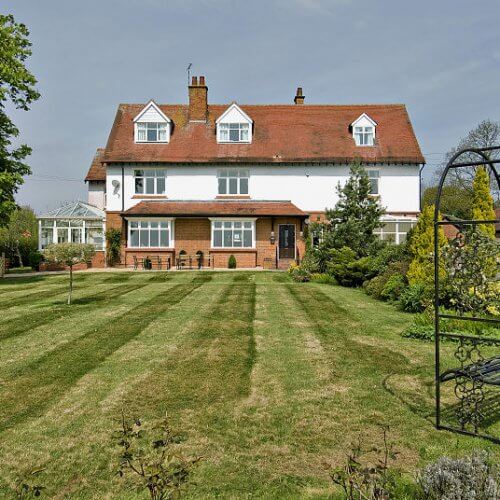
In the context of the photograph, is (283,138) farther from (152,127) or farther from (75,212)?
(75,212)

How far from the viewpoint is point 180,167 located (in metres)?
29.3

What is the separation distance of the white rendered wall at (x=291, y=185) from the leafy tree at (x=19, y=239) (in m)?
9.37

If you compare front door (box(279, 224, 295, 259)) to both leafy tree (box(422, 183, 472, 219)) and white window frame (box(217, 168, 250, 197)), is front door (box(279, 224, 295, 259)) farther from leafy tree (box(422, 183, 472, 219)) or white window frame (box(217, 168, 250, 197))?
leafy tree (box(422, 183, 472, 219))

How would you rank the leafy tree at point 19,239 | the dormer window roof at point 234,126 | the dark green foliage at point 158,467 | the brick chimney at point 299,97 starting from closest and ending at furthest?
the dark green foliage at point 158,467
the dormer window roof at point 234,126
the leafy tree at point 19,239
the brick chimney at point 299,97

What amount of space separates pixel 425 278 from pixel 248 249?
16.4m

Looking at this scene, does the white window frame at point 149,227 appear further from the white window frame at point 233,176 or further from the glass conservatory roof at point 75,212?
the white window frame at point 233,176

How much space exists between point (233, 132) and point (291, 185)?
550 cm

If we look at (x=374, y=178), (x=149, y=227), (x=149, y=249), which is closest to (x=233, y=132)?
(x=149, y=227)

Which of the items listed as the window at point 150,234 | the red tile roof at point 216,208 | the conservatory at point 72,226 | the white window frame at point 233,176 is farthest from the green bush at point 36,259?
the white window frame at point 233,176

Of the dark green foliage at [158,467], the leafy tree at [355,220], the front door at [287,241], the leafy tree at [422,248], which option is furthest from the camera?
the front door at [287,241]

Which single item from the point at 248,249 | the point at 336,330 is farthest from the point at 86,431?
the point at 248,249

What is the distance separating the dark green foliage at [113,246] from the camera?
2858 centimetres

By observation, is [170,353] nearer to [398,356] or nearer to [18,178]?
[398,356]

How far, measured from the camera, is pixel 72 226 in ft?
98.3
